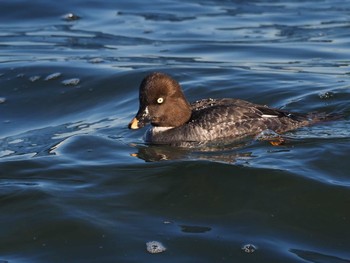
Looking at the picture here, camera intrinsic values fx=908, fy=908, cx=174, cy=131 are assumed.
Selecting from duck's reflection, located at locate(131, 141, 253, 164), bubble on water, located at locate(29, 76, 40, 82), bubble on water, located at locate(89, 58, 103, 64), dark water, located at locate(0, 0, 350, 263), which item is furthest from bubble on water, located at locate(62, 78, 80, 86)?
duck's reflection, located at locate(131, 141, 253, 164)

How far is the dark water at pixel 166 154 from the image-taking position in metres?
7.96

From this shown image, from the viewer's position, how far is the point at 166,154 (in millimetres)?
10672

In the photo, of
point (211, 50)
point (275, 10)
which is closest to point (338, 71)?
point (211, 50)

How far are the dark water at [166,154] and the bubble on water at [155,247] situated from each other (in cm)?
5

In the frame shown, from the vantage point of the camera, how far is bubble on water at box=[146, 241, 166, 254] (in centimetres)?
776

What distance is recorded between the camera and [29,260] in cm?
767

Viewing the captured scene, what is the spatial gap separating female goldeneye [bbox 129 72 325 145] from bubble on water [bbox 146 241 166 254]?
3.26 metres

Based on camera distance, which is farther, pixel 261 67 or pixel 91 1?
pixel 91 1

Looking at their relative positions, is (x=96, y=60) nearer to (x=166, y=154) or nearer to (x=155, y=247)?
(x=166, y=154)

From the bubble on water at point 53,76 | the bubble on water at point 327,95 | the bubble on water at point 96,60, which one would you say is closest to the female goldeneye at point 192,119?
the bubble on water at point 327,95

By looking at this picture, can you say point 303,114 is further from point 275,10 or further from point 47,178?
point 275,10

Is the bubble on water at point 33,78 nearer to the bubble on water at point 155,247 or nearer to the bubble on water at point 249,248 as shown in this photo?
the bubble on water at point 155,247

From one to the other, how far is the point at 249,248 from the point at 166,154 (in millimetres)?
3121

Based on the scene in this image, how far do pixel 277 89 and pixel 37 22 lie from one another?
8190mm
